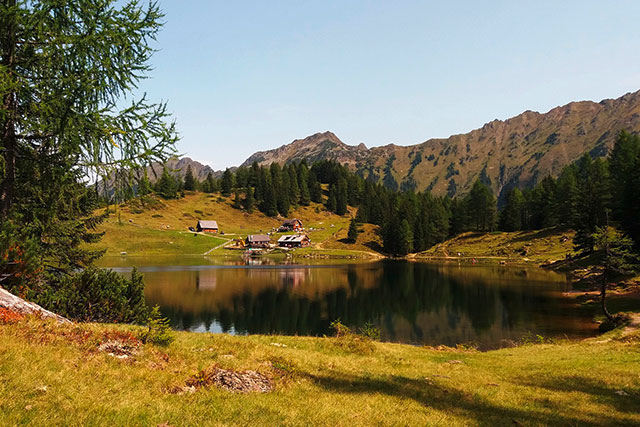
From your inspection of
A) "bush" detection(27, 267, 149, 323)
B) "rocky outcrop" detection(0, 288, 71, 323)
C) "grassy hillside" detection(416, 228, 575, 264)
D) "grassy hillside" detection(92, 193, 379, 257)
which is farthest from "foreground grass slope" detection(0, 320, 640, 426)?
"grassy hillside" detection(92, 193, 379, 257)

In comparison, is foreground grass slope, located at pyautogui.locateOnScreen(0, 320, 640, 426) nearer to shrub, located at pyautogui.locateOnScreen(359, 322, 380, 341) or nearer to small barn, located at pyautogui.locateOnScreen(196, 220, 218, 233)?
shrub, located at pyautogui.locateOnScreen(359, 322, 380, 341)

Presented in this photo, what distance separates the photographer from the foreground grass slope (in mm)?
7867

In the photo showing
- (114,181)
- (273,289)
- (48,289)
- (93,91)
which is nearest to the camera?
(93,91)

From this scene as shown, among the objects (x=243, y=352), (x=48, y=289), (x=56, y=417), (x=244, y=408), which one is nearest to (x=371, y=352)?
(x=243, y=352)

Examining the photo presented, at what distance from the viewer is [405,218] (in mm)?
150000

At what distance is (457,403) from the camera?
12023 mm

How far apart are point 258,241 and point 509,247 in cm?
9379

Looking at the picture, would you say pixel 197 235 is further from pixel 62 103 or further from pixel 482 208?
pixel 62 103

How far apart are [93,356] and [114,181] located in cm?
644

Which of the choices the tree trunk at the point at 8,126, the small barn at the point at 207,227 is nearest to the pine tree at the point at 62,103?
the tree trunk at the point at 8,126

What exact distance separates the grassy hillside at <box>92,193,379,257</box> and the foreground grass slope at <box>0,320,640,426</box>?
109314mm

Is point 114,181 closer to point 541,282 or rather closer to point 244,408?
point 244,408

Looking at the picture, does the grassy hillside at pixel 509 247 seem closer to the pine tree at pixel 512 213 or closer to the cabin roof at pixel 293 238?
the pine tree at pixel 512 213

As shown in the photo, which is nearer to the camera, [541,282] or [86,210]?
[86,210]
